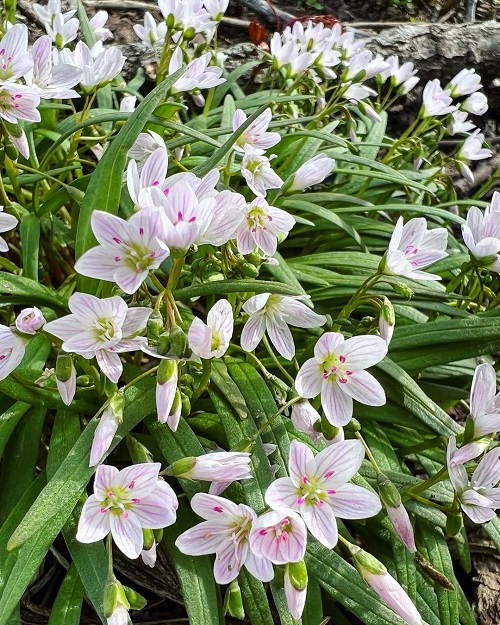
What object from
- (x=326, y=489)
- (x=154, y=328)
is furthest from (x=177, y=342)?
(x=326, y=489)

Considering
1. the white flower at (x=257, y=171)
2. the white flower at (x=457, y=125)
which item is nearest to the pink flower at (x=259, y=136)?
the white flower at (x=257, y=171)

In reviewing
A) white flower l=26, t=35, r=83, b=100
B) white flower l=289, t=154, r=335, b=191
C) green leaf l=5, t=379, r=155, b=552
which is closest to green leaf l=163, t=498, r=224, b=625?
green leaf l=5, t=379, r=155, b=552

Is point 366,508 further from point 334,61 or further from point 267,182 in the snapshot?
point 334,61

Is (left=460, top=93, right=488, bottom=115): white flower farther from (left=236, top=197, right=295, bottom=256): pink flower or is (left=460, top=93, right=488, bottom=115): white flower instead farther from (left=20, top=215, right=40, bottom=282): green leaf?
(left=20, top=215, right=40, bottom=282): green leaf

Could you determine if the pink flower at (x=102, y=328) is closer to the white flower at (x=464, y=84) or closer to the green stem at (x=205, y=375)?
the green stem at (x=205, y=375)

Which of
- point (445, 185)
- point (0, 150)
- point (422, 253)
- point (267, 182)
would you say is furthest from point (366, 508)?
point (445, 185)
